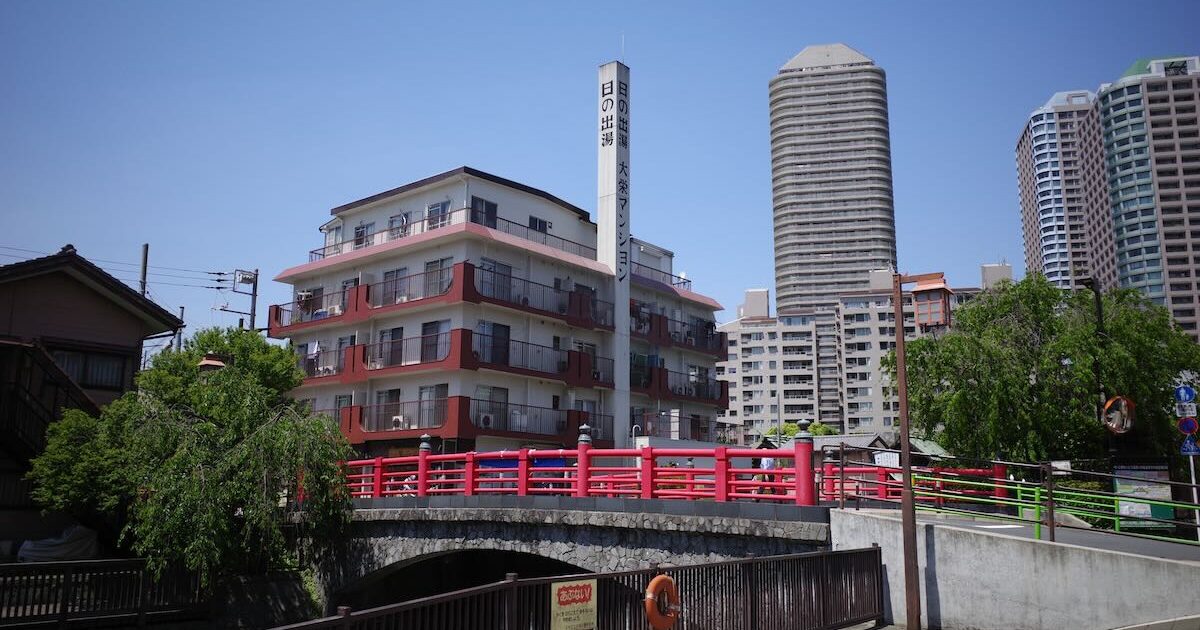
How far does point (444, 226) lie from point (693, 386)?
55.0 ft

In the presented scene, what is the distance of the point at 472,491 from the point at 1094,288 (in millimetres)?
21457

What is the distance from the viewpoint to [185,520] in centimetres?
2292

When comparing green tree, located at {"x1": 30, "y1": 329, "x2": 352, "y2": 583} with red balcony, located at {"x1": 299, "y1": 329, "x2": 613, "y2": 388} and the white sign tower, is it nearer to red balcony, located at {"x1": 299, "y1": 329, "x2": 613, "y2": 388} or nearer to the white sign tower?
red balcony, located at {"x1": 299, "y1": 329, "x2": 613, "y2": 388}

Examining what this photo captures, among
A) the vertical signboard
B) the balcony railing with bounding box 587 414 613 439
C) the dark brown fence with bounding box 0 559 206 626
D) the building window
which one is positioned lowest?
the dark brown fence with bounding box 0 559 206 626

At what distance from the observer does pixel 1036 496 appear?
16219 millimetres

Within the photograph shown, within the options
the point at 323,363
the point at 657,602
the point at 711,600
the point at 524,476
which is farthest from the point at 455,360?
the point at 657,602

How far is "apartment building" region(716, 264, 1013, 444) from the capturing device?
134875 mm

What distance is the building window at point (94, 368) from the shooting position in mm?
32031

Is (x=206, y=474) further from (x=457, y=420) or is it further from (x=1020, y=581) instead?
(x=1020, y=581)

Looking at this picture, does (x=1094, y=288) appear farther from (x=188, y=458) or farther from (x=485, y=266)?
(x=188, y=458)

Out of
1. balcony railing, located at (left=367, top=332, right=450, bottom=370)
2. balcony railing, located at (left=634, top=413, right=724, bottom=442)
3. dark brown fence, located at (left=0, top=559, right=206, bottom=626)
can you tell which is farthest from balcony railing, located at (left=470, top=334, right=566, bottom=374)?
dark brown fence, located at (left=0, top=559, right=206, bottom=626)

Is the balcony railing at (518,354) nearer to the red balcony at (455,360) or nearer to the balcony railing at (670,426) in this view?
the red balcony at (455,360)

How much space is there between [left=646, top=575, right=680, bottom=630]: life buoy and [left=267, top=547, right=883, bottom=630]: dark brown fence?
0.14 meters

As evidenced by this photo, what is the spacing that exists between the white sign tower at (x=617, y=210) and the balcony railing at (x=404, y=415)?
895cm
